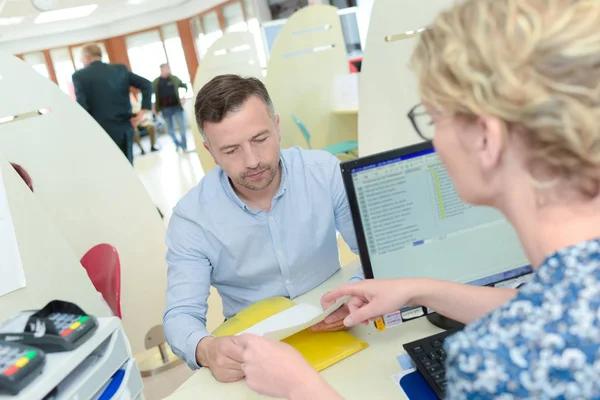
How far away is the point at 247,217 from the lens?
1.51 m

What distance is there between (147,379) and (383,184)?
82.1 inches

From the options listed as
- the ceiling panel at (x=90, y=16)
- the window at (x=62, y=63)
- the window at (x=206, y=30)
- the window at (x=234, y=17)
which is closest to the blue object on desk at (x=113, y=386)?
the ceiling panel at (x=90, y=16)

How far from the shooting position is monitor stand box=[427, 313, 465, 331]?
112 centimetres

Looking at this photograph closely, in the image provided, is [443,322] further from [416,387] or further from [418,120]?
[418,120]

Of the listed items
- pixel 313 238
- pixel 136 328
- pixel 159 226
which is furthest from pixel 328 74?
pixel 313 238

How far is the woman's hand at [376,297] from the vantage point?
1.03 meters

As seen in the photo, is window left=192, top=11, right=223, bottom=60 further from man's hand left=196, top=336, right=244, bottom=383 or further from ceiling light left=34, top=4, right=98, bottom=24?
man's hand left=196, top=336, right=244, bottom=383

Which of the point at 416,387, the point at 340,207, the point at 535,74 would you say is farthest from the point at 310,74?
the point at 535,74

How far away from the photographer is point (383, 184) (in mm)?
1069

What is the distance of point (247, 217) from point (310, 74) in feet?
13.0

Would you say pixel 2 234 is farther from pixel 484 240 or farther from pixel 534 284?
pixel 534 284

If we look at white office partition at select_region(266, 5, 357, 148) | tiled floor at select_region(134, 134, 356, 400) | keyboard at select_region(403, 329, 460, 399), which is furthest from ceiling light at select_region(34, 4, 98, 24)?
keyboard at select_region(403, 329, 460, 399)

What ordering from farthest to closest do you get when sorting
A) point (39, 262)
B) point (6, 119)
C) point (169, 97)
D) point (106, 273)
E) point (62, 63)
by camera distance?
point (62, 63)
point (169, 97)
point (6, 119)
point (106, 273)
point (39, 262)

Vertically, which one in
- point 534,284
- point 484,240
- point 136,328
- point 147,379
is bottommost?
point 147,379
